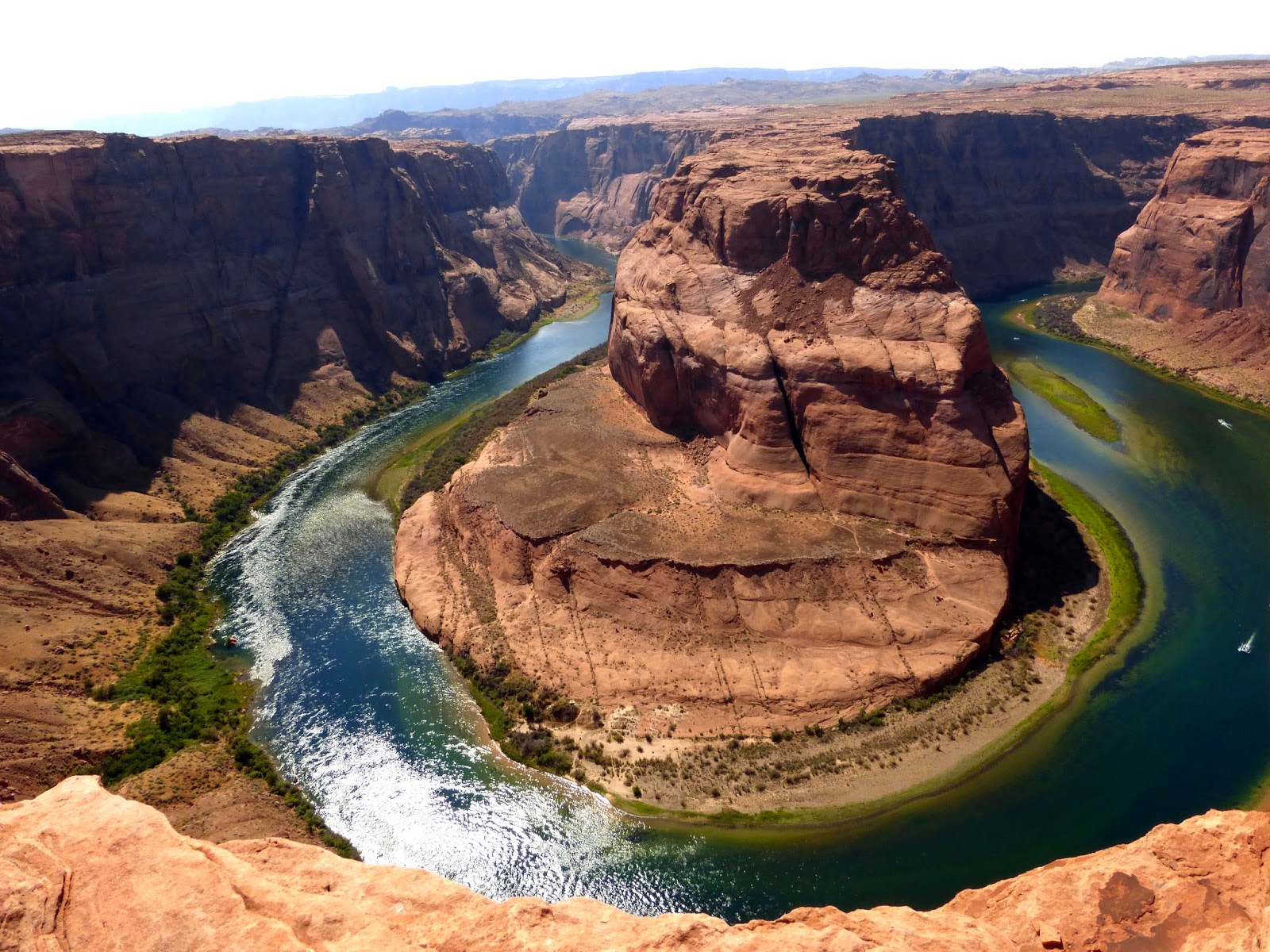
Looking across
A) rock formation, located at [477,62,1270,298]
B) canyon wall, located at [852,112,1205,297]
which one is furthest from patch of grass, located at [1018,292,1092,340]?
canyon wall, located at [852,112,1205,297]

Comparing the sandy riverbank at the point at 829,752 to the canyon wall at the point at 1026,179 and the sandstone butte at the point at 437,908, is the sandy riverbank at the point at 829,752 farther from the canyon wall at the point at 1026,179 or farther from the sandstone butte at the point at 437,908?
the canyon wall at the point at 1026,179

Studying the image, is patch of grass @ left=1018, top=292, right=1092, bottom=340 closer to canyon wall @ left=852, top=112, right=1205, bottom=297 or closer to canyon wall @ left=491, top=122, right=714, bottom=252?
canyon wall @ left=852, top=112, right=1205, bottom=297

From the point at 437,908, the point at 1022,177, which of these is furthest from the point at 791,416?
the point at 1022,177

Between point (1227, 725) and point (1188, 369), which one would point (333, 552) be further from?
point (1188, 369)

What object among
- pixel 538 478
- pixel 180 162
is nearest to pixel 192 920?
pixel 538 478

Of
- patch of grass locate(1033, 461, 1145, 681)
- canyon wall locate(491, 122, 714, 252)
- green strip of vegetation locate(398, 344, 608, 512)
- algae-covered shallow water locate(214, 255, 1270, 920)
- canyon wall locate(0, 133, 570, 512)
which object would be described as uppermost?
canyon wall locate(491, 122, 714, 252)

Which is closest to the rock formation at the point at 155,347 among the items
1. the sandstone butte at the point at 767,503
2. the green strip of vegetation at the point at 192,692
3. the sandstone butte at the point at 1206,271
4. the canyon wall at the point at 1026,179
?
the green strip of vegetation at the point at 192,692
